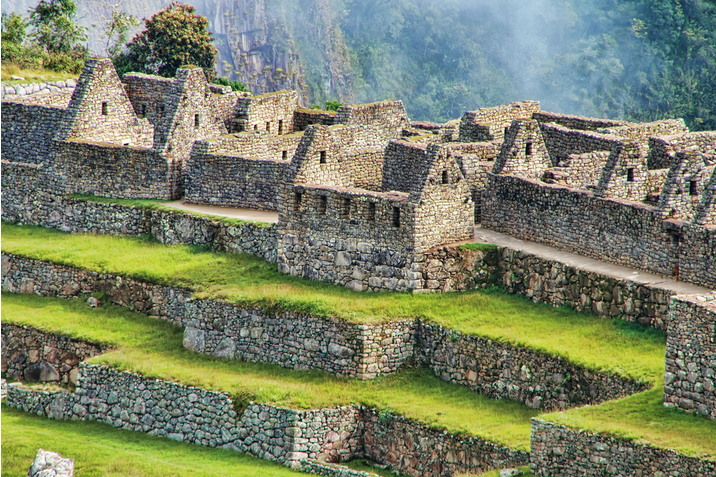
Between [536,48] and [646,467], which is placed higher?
[536,48]

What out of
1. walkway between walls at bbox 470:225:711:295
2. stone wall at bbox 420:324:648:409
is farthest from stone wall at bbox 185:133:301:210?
stone wall at bbox 420:324:648:409

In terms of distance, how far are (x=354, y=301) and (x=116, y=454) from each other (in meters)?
7.52

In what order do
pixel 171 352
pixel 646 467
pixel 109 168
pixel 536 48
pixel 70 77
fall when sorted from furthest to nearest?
pixel 536 48, pixel 70 77, pixel 109 168, pixel 171 352, pixel 646 467

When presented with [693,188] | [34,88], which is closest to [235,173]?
[693,188]

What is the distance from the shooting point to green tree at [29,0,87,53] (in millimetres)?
70312

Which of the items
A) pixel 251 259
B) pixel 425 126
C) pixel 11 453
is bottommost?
pixel 11 453

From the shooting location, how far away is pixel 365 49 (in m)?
106

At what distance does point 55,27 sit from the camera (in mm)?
70938

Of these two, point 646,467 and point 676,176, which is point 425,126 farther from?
point 646,467

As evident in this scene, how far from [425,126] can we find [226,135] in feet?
26.4

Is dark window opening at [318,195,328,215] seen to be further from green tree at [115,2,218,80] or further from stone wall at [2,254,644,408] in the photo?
green tree at [115,2,218,80]

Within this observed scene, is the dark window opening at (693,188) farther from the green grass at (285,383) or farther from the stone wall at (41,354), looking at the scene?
the stone wall at (41,354)

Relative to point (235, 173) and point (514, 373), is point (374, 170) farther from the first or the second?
point (514, 373)

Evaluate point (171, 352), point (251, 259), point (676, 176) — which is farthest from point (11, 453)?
point (676, 176)
